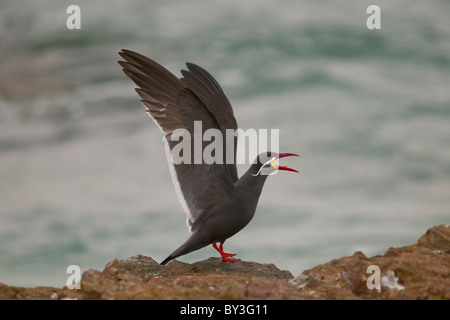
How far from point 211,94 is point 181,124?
0.83 m

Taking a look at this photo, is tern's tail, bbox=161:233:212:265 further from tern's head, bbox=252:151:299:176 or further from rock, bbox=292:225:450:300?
rock, bbox=292:225:450:300

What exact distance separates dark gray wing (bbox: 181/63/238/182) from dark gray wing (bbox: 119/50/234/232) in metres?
0.33

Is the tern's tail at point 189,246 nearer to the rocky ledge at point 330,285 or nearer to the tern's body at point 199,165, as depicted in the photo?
the tern's body at point 199,165

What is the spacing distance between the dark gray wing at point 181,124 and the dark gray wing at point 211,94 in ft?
1.10

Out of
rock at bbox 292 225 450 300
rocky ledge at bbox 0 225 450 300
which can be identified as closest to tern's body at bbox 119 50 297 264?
rocky ledge at bbox 0 225 450 300

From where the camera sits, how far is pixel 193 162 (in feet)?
31.0

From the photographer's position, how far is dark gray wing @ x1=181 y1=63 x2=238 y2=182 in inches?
379

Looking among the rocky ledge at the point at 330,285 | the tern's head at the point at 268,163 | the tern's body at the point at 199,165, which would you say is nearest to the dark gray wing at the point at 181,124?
the tern's body at the point at 199,165

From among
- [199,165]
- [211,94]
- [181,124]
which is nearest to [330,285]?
[199,165]

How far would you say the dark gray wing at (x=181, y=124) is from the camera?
30.7 feet

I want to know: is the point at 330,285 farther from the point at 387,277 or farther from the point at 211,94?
the point at 211,94
